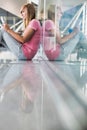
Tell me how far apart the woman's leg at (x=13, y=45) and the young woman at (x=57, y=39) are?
52 cm

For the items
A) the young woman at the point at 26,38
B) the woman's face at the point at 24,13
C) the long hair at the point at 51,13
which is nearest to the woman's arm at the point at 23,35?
the young woman at the point at 26,38

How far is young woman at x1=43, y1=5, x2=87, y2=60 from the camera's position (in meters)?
4.90

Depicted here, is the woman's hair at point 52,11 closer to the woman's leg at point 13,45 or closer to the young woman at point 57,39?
the young woman at point 57,39

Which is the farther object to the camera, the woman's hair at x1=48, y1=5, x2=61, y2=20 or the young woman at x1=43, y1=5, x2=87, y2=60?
the woman's hair at x1=48, y1=5, x2=61, y2=20

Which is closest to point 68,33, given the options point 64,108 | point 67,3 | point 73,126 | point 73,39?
point 73,39

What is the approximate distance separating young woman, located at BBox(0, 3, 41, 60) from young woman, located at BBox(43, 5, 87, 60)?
249 millimetres

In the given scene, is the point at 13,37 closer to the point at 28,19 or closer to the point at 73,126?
the point at 28,19

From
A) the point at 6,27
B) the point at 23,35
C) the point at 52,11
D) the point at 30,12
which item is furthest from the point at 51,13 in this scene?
the point at 6,27

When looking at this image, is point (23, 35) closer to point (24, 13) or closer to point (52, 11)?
point (24, 13)

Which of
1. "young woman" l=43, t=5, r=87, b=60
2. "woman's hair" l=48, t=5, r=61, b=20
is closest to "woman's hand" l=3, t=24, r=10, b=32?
"young woman" l=43, t=5, r=87, b=60

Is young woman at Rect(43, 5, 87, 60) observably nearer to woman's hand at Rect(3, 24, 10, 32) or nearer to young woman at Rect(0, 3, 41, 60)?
young woman at Rect(0, 3, 41, 60)

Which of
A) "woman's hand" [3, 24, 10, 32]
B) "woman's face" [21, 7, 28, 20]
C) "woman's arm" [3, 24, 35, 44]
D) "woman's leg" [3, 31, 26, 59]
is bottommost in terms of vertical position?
"woman's leg" [3, 31, 26, 59]

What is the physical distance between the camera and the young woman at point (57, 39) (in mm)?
4898

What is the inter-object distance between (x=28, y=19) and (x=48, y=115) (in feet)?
13.0
